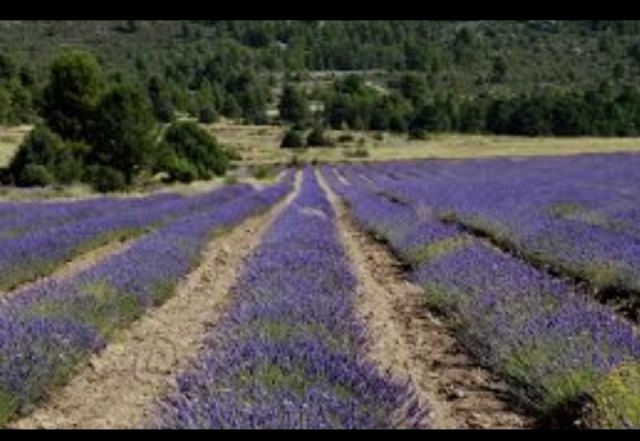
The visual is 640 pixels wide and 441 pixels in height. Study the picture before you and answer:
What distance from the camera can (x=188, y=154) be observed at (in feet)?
170

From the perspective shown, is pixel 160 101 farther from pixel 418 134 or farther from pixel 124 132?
pixel 124 132

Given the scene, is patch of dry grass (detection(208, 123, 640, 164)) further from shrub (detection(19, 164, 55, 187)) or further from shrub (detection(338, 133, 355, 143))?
shrub (detection(19, 164, 55, 187))

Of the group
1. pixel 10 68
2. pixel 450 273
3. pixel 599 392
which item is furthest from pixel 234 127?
pixel 599 392

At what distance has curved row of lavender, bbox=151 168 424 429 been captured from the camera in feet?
13.0

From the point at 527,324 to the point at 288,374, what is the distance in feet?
8.10

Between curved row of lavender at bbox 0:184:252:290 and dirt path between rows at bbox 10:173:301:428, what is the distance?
2095 millimetres

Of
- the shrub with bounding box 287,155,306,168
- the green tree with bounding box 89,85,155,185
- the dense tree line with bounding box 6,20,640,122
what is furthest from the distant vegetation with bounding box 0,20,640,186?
the shrub with bounding box 287,155,306,168


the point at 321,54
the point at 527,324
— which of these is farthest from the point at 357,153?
the point at 321,54

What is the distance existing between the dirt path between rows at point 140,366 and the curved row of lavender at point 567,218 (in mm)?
3911

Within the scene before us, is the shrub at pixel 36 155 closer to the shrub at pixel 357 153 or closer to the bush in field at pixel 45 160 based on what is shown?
the bush in field at pixel 45 160

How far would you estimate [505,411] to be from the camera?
604cm
